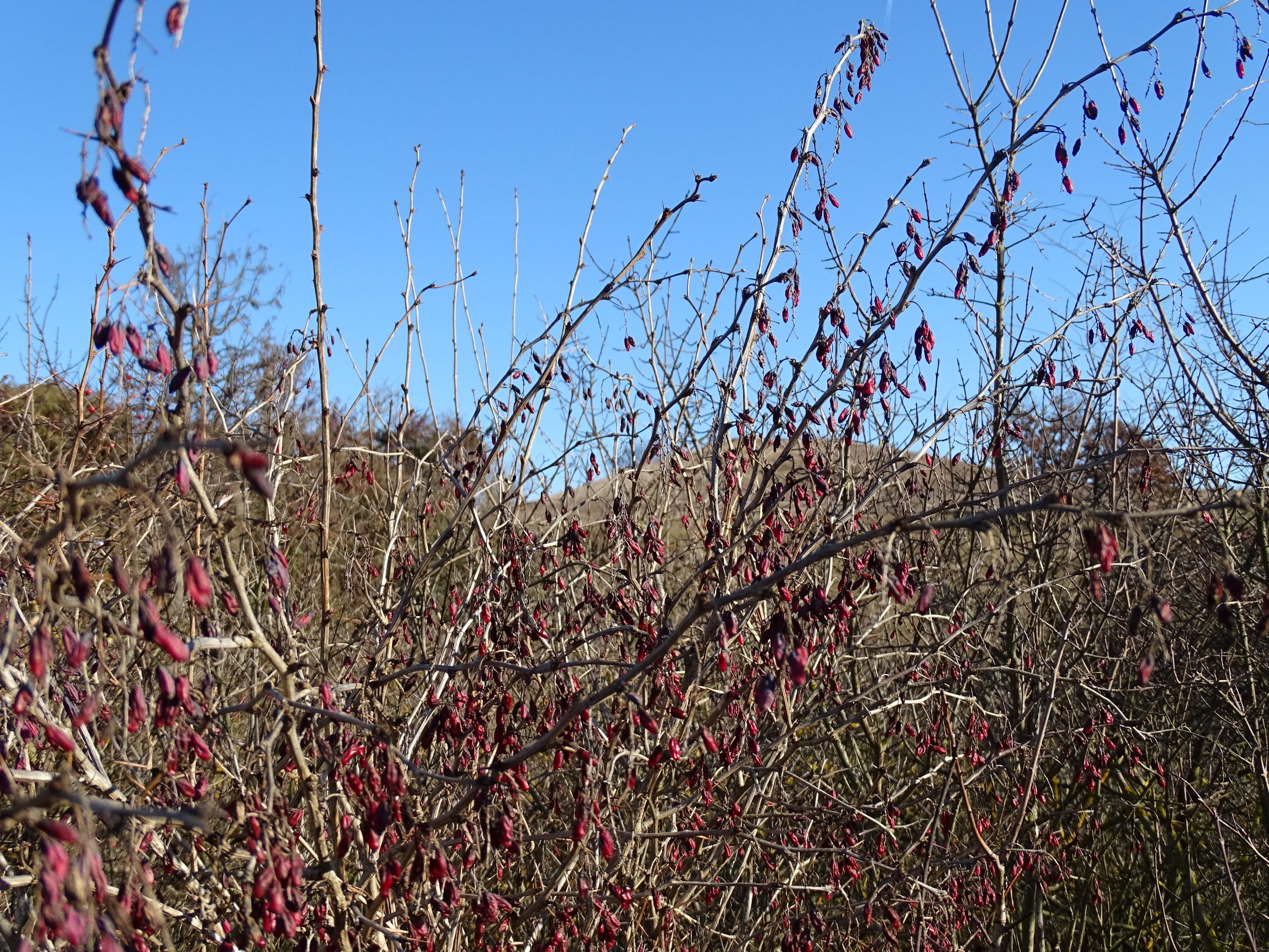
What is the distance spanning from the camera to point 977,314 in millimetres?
4543

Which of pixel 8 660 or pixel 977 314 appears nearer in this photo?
pixel 8 660

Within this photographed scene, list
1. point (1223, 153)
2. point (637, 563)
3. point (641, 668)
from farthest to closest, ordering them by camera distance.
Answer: point (1223, 153) → point (637, 563) → point (641, 668)

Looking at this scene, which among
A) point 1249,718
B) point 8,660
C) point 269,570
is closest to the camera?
point 269,570

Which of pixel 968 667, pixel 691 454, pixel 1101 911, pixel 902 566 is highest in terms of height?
pixel 691 454

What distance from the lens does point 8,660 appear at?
9.03ft

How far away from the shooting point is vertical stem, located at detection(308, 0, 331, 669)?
238 cm

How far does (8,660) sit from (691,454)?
9.18 ft

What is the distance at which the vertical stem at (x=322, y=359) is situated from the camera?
7.80ft

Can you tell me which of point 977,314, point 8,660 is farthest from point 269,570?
point 977,314

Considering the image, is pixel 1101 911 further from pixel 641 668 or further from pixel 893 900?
pixel 641 668

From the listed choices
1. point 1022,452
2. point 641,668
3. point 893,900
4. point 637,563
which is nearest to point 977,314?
point 1022,452

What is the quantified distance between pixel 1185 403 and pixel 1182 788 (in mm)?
1858

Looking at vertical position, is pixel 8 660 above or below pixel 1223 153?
below

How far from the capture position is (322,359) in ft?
8.07
